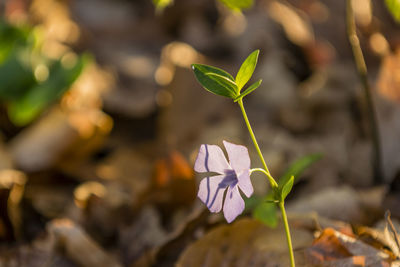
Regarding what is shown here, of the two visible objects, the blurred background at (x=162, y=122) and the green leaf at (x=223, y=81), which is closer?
the green leaf at (x=223, y=81)

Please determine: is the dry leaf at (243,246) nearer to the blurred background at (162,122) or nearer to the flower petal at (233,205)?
the blurred background at (162,122)

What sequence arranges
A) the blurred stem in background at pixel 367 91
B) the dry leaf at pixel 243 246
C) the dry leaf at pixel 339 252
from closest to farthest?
the dry leaf at pixel 339 252
the dry leaf at pixel 243 246
the blurred stem in background at pixel 367 91

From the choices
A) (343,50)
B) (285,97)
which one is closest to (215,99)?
(285,97)

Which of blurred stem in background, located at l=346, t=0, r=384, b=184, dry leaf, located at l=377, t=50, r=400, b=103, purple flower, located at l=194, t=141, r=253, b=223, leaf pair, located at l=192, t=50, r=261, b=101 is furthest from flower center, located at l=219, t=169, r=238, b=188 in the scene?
dry leaf, located at l=377, t=50, r=400, b=103

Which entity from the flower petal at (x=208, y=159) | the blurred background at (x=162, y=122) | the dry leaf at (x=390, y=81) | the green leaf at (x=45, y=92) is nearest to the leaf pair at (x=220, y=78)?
the flower petal at (x=208, y=159)

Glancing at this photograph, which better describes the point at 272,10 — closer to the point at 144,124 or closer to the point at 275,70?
the point at 275,70

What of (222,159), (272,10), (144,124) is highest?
(222,159)
